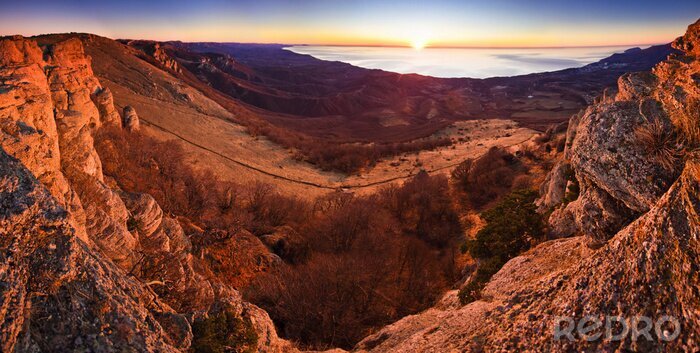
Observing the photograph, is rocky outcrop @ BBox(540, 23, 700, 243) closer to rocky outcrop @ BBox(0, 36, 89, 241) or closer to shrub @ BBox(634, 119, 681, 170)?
shrub @ BBox(634, 119, 681, 170)

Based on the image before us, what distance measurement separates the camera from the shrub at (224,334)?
6.46 metres

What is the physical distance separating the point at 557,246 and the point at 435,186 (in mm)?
25487

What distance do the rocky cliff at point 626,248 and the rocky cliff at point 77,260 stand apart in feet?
15.6

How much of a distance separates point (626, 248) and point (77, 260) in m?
7.19

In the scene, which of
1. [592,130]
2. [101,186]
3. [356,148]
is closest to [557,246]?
[592,130]

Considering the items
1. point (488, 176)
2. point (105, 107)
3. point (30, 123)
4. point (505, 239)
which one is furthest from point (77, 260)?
point (488, 176)

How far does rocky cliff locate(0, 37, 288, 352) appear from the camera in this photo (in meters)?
4.30

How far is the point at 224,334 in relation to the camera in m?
6.96

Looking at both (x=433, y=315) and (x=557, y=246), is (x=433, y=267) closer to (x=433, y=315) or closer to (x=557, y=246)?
(x=433, y=315)

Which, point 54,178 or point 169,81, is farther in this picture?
point 169,81

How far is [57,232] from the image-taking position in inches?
196

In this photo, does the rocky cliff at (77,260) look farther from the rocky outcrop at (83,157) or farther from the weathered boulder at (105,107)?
the weathered boulder at (105,107)

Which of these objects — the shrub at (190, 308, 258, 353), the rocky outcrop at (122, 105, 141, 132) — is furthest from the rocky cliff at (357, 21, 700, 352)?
the rocky outcrop at (122, 105, 141, 132)

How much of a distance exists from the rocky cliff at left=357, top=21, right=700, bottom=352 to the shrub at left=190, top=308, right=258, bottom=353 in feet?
11.2
